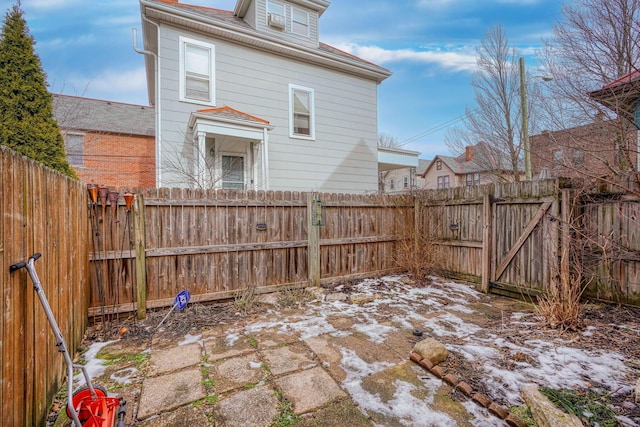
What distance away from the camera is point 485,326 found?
3688 mm

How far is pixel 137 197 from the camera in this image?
3.90 metres

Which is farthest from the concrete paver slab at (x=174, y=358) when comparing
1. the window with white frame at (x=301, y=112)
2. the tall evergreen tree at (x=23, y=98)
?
the window with white frame at (x=301, y=112)

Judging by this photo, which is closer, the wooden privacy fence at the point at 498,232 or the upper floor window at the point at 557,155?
the upper floor window at the point at 557,155

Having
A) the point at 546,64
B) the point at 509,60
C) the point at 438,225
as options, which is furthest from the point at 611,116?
the point at 509,60

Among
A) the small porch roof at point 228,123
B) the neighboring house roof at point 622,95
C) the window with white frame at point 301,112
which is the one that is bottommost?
the neighboring house roof at point 622,95

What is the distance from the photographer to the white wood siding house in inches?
263

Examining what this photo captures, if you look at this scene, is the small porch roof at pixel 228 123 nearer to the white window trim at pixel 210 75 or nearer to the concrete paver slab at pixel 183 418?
the white window trim at pixel 210 75

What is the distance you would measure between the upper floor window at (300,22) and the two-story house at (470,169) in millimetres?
5890

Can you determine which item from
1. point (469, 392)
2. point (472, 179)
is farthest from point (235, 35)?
point (472, 179)

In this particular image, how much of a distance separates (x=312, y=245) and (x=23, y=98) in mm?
5637

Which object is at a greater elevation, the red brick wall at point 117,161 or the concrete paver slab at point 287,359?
the red brick wall at point 117,161

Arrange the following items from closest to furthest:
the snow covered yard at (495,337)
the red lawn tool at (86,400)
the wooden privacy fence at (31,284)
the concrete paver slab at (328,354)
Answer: the wooden privacy fence at (31,284) < the red lawn tool at (86,400) < the snow covered yard at (495,337) < the concrete paver slab at (328,354)

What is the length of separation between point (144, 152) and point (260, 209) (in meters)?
12.4

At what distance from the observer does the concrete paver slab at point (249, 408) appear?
202cm
